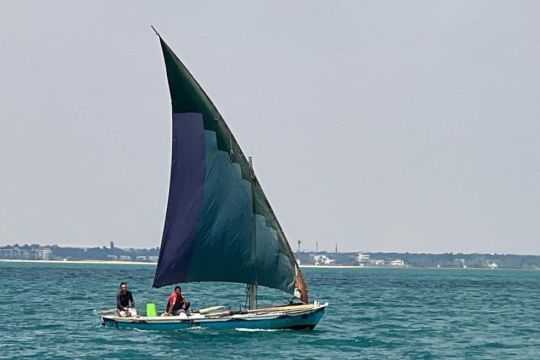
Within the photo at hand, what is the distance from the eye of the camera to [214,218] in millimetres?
52188

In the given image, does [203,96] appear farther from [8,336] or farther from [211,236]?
[8,336]

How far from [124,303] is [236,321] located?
622cm

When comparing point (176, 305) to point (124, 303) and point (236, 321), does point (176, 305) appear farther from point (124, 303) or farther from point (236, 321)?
point (124, 303)

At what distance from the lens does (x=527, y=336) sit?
189 ft

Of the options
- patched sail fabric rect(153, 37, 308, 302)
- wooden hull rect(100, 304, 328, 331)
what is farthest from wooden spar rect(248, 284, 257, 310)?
wooden hull rect(100, 304, 328, 331)

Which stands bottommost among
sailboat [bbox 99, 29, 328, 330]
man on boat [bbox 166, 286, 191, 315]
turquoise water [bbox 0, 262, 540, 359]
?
turquoise water [bbox 0, 262, 540, 359]

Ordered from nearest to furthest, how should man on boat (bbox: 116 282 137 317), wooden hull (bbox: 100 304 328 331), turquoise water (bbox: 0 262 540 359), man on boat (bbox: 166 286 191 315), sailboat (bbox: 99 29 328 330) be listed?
1. turquoise water (bbox: 0 262 540 359)
2. wooden hull (bbox: 100 304 328 331)
3. man on boat (bbox: 166 286 191 315)
4. sailboat (bbox: 99 29 328 330)
5. man on boat (bbox: 116 282 137 317)

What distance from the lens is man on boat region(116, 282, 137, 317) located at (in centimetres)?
5203

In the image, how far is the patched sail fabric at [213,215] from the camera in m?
51.8

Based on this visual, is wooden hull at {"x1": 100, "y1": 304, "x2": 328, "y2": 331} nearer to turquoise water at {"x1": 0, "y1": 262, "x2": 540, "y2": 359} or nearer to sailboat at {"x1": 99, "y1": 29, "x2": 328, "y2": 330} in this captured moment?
sailboat at {"x1": 99, "y1": 29, "x2": 328, "y2": 330}

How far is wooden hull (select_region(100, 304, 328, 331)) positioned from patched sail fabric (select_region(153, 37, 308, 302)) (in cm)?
182

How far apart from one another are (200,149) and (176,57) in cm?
444

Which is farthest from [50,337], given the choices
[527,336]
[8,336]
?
[527,336]

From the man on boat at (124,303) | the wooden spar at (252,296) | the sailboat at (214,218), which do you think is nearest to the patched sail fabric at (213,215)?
the sailboat at (214,218)
